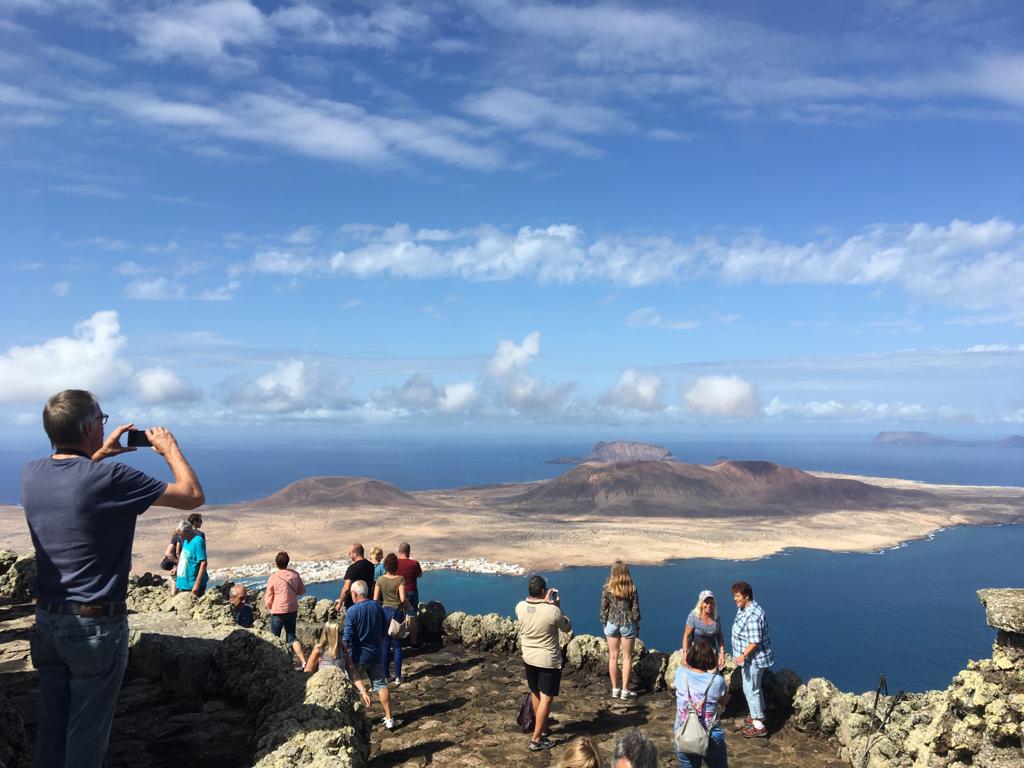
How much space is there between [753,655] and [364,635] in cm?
478

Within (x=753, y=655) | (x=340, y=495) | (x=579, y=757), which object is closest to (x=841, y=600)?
(x=753, y=655)

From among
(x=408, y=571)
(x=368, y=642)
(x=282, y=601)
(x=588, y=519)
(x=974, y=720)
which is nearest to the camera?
(x=974, y=720)

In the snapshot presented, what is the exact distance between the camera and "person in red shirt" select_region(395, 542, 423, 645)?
1129 centimetres

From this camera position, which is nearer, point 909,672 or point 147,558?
point 909,672

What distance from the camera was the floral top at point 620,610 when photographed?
923 centimetres

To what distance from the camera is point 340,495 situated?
174875mm

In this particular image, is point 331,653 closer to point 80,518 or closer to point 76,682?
point 76,682

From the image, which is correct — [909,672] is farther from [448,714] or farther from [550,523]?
[550,523]

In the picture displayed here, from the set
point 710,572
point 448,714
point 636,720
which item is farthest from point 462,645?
point 710,572

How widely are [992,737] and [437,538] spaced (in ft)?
416

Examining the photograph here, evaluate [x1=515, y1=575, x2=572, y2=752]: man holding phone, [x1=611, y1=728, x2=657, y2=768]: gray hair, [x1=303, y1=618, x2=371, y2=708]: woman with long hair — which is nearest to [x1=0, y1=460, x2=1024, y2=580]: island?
[x1=303, y1=618, x2=371, y2=708]: woman with long hair

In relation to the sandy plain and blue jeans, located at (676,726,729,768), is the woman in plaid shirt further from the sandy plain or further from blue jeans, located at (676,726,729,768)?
the sandy plain

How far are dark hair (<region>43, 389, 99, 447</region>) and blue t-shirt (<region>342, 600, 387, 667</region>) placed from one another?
5.27 meters

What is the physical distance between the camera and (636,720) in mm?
8805
